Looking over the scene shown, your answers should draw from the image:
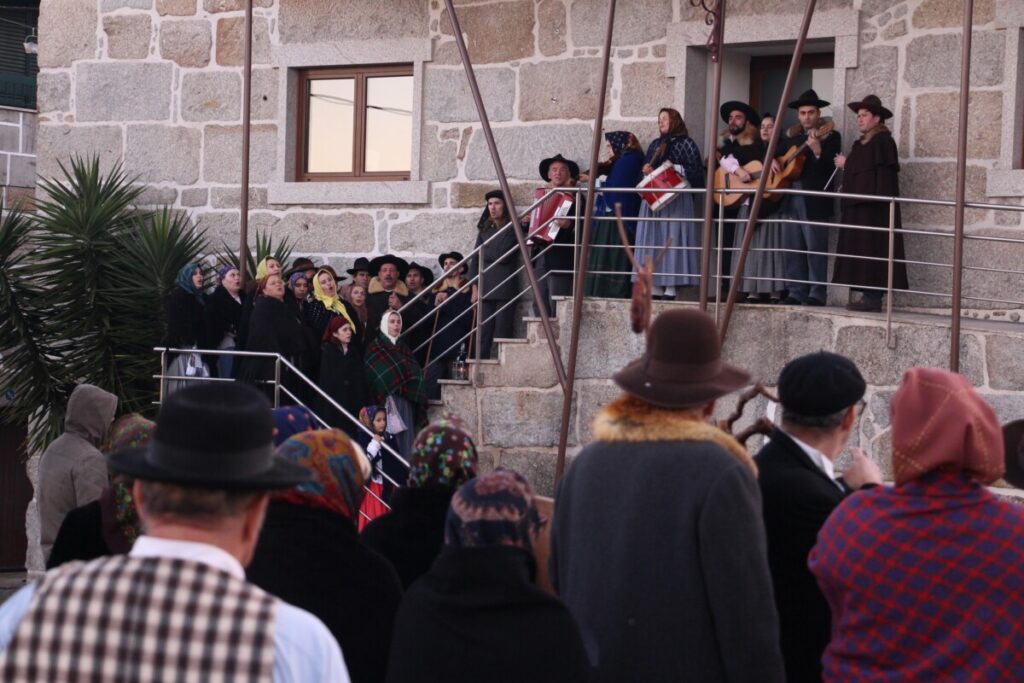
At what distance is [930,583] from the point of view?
3.00m

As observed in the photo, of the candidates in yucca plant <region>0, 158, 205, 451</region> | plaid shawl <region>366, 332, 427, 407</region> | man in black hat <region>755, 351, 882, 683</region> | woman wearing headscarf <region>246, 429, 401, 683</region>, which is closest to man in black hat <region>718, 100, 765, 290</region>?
plaid shawl <region>366, 332, 427, 407</region>

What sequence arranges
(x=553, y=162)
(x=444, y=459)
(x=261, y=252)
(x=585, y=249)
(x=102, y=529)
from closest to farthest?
(x=444, y=459), (x=102, y=529), (x=585, y=249), (x=553, y=162), (x=261, y=252)

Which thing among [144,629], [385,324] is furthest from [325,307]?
[144,629]

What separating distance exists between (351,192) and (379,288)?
1.26m

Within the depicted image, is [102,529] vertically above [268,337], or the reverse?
[268,337]

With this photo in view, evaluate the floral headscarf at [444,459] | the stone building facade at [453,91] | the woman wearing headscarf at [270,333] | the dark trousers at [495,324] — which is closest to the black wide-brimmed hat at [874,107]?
the stone building facade at [453,91]

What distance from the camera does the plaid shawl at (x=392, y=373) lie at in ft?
32.0

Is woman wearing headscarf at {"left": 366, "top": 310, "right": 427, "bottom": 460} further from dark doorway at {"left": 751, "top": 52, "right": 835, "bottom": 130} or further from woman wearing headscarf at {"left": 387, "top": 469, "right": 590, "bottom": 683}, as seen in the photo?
woman wearing headscarf at {"left": 387, "top": 469, "right": 590, "bottom": 683}

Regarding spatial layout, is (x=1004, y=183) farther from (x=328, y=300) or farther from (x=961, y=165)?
(x=328, y=300)

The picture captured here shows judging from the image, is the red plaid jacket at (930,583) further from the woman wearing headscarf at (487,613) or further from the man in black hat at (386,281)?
the man in black hat at (386,281)

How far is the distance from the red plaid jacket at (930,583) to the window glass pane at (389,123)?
9211mm

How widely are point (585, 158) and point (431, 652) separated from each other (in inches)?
332

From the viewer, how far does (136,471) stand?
2137mm

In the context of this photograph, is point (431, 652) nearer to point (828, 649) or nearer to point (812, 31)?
point (828, 649)
